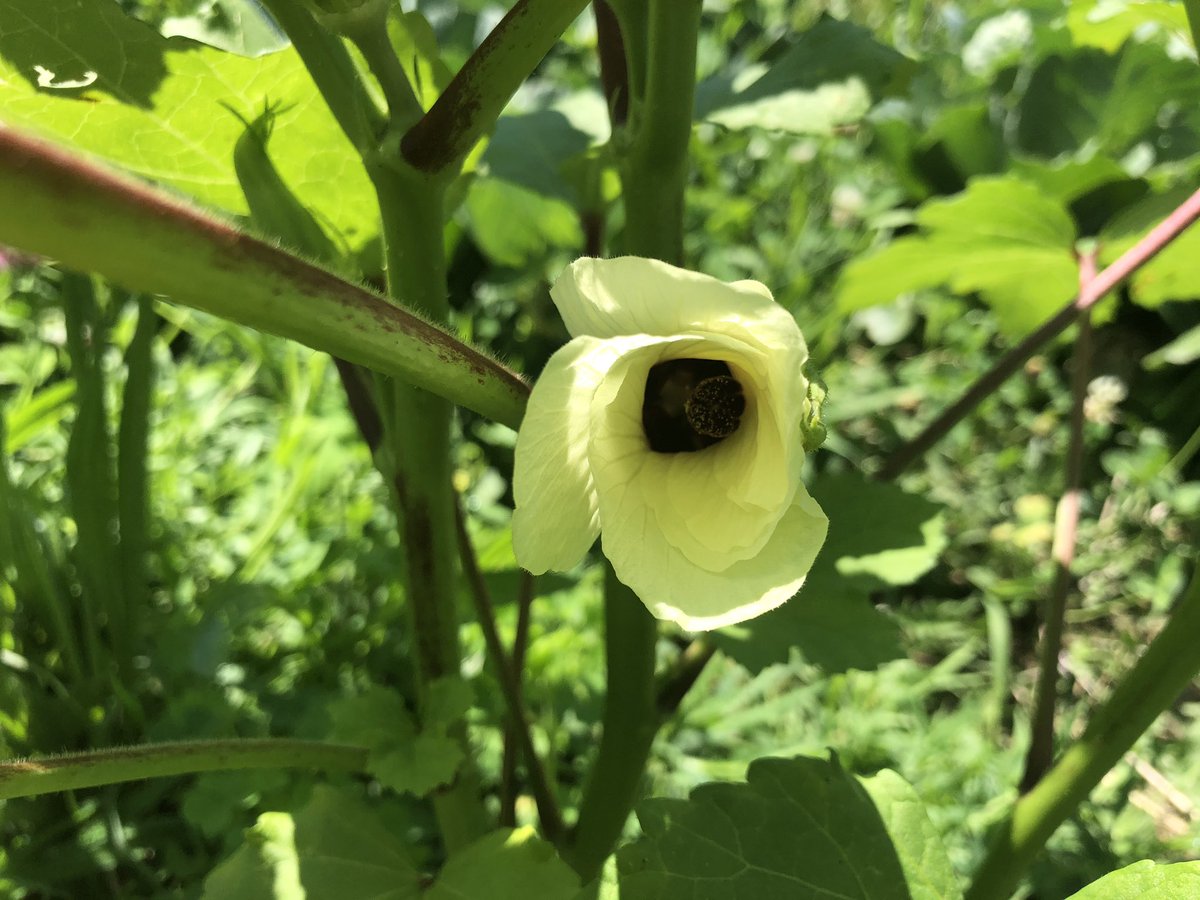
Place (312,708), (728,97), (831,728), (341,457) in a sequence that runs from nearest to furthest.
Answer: (728,97)
(312,708)
(831,728)
(341,457)

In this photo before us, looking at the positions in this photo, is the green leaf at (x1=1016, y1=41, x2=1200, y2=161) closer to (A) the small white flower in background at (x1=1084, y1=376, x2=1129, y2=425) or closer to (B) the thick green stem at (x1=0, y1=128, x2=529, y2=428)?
(A) the small white flower in background at (x1=1084, y1=376, x2=1129, y2=425)

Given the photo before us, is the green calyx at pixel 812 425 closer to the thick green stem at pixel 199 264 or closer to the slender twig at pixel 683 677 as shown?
the thick green stem at pixel 199 264

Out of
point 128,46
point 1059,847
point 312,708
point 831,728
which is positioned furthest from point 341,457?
point 1059,847

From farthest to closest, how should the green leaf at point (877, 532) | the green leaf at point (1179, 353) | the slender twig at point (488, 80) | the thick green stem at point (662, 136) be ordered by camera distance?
the green leaf at point (1179, 353), the green leaf at point (877, 532), the thick green stem at point (662, 136), the slender twig at point (488, 80)

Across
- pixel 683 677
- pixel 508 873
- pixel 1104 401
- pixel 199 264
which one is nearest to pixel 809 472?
pixel 1104 401

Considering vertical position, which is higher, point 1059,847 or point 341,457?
point 341,457

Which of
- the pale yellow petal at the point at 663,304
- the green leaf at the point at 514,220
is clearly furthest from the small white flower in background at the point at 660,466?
the green leaf at the point at 514,220

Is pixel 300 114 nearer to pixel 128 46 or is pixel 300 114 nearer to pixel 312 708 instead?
pixel 128 46
